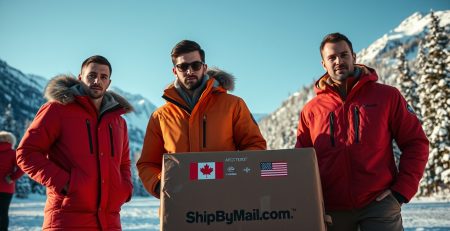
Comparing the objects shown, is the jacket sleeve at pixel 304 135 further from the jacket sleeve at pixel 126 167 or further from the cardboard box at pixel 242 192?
the jacket sleeve at pixel 126 167

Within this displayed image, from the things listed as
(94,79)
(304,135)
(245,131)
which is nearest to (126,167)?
(94,79)

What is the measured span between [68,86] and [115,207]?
1502 mm

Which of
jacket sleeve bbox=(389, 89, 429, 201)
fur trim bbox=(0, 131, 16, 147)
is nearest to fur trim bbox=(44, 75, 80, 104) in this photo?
jacket sleeve bbox=(389, 89, 429, 201)

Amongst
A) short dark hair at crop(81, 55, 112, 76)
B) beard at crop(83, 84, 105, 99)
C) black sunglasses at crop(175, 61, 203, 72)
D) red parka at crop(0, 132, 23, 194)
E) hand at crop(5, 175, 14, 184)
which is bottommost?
hand at crop(5, 175, 14, 184)

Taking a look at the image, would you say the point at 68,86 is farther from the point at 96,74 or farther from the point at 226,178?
the point at 226,178

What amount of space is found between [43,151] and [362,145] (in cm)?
333

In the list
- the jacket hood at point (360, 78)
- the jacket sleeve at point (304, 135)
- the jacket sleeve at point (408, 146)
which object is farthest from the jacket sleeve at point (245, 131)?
the jacket sleeve at point (408, 146)

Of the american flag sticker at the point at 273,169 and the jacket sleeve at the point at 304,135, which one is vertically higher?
the jacket sleeve at the point at 304,135

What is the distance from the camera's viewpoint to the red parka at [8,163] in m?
8.93

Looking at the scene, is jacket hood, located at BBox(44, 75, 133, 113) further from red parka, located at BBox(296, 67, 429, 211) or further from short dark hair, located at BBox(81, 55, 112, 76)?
red parka, located at BBox(296, 67, 429, 211)

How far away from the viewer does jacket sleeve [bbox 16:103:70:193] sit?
153 inches

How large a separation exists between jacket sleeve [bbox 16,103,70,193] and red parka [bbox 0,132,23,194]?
225 inches

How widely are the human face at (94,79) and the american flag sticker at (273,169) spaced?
92.8 inches

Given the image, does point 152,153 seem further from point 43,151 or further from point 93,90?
point 43,151
